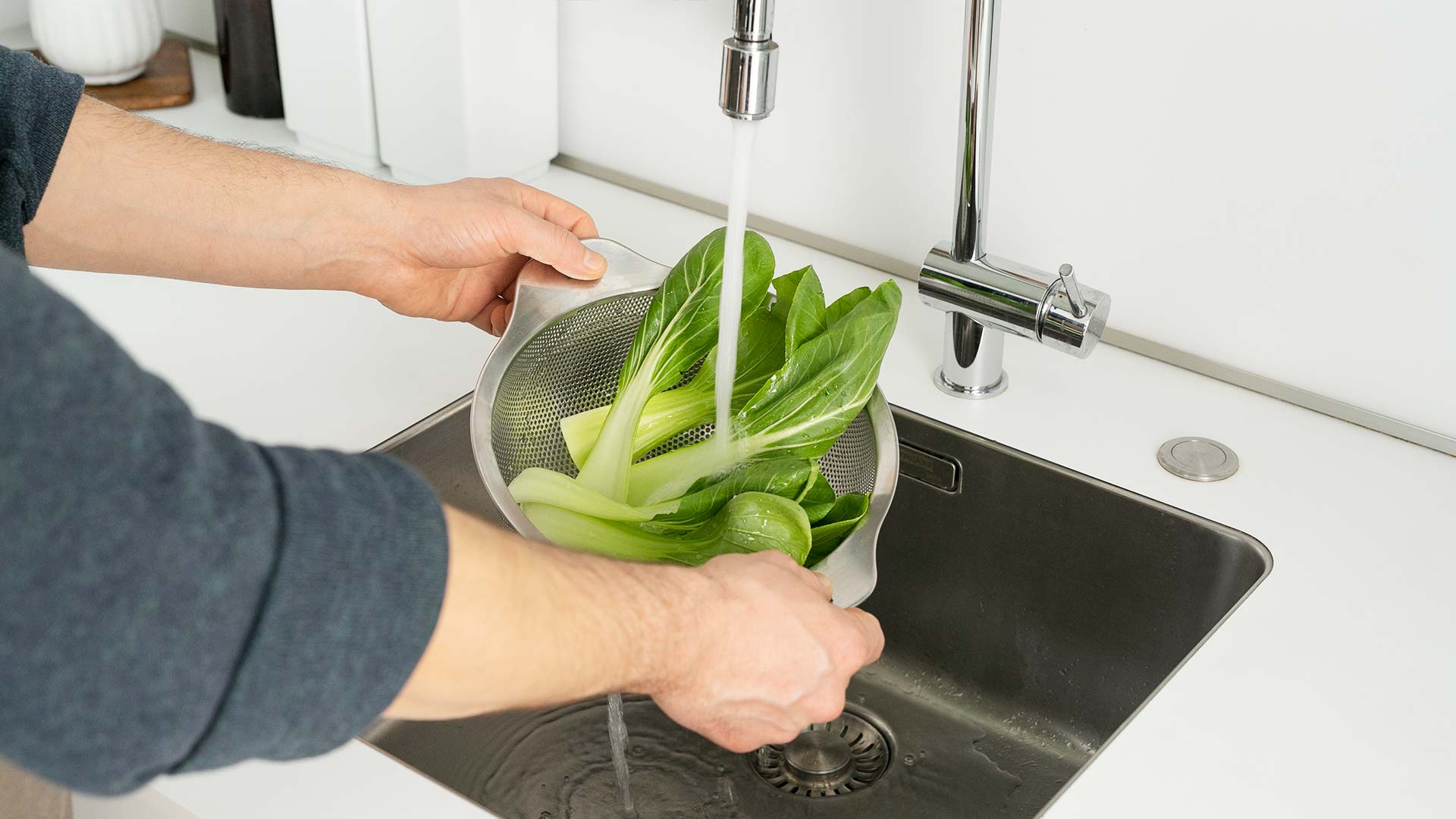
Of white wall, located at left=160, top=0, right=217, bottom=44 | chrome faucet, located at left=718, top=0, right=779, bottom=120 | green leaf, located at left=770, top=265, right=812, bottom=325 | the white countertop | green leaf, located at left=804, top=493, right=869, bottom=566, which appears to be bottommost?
the white countertop

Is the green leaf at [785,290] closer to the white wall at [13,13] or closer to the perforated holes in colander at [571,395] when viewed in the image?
the perforated holes in colander at [571,395]

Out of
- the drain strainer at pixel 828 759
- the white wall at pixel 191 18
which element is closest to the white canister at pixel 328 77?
the white wall at pixel 191 18

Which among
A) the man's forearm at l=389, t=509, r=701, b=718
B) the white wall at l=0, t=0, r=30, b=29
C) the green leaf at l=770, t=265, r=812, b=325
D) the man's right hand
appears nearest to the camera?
the man's forearm at l=389, t=509, r=701, b=718

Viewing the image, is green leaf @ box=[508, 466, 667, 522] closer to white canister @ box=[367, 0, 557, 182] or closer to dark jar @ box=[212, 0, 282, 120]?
white canister @ box=[367, 0, 557, 182]

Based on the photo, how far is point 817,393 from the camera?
3.22 feet

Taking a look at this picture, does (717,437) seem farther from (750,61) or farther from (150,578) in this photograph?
(150,578)

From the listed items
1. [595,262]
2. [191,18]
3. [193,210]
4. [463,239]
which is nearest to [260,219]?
[193,210]

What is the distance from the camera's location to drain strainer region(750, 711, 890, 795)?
1.11 meters

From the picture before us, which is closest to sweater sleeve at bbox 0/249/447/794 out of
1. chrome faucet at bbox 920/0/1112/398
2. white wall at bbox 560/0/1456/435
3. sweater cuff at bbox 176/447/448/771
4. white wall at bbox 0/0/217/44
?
sweater cuff at bbox 176/447/448/771

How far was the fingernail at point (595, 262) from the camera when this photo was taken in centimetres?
108

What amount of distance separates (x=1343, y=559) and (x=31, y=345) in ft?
2.96

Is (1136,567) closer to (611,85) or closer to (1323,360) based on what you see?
(1323,360)

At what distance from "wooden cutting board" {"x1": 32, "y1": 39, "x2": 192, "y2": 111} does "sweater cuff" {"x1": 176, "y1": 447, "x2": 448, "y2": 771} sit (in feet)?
3.91

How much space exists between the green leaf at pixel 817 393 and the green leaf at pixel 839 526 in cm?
6
